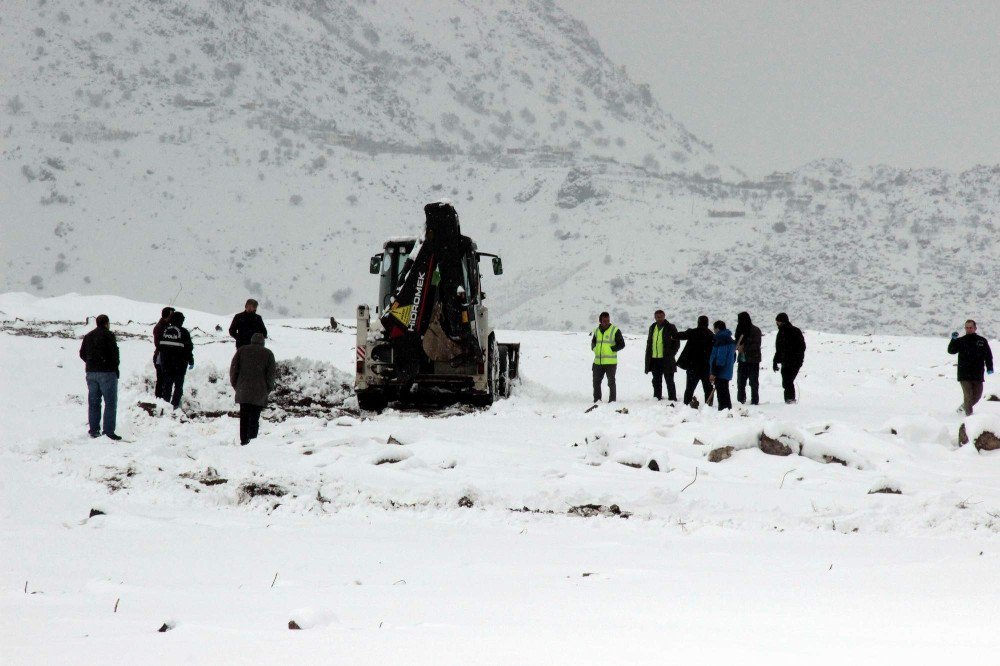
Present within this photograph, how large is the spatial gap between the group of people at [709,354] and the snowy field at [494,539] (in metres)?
1.98

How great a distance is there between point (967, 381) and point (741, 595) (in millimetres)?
12017

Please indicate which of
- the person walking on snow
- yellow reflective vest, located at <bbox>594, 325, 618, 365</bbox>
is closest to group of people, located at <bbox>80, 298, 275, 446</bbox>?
yellow reflective vest, located at <bbox>594, 325, 618, 365</bbox>

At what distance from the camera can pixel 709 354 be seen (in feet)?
51.7

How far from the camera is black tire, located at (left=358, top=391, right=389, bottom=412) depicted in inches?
611

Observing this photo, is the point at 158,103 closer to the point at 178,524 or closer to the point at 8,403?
the point at 8,403

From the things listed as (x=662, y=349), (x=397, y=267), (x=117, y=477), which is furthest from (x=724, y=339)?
(x=117, y=477)

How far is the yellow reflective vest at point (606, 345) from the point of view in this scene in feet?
54.8

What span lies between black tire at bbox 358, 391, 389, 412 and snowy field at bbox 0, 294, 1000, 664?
698 millimetres

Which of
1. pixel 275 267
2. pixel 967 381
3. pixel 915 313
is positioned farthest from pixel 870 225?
pixel 967 381

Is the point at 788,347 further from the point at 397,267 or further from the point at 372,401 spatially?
the point at 372,401

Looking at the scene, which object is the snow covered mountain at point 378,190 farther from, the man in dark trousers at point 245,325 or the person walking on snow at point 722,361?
the man in dark trousers at point 245,325

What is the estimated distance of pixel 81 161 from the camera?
9056 centimetres

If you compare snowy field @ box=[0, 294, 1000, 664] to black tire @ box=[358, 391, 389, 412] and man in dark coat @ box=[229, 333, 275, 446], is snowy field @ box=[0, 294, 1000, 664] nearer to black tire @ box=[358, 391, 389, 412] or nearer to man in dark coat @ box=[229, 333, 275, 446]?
man in dark coat @ box=[229, 333, 275, 446]

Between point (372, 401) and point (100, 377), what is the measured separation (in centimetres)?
500
